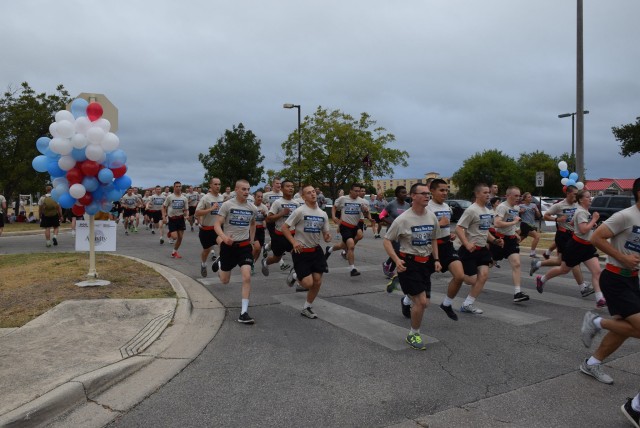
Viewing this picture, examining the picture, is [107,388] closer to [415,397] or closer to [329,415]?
[329,415]

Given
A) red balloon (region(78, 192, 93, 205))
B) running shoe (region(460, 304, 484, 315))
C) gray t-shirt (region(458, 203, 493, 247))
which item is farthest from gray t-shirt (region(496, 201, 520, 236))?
red balloon (region(78, 192, 93, 205))

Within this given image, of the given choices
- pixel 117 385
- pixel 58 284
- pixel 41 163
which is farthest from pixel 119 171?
pixel 117 385

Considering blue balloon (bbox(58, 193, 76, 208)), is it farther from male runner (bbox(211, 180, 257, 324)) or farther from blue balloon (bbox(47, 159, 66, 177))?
male runner (bbox(211, 180, 257, 324))

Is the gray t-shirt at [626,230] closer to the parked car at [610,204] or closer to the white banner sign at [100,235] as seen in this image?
the white banner sign at [100,235]

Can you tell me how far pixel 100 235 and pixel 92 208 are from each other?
0.77 meters

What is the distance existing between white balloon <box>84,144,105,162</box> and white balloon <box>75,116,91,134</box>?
0.79ft

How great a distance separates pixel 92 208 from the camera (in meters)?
7.72

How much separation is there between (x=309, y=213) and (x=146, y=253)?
802 centimetres

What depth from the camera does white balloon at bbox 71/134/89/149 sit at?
23.0ft

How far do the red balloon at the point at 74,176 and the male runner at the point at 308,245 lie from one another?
3.52 m

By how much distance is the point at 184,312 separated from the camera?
20.6 feet

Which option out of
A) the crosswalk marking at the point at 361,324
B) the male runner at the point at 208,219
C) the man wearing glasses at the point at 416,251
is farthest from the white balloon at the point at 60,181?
the man wearing glasses at the point at 416,251

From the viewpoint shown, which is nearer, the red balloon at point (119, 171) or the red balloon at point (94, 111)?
the red balloon at point (94, 111)

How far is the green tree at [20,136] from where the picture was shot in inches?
916
